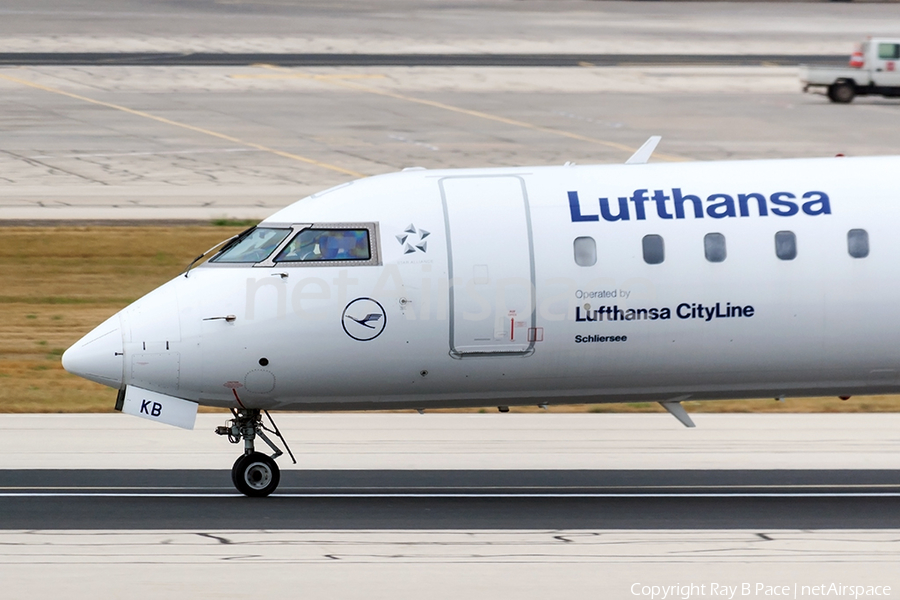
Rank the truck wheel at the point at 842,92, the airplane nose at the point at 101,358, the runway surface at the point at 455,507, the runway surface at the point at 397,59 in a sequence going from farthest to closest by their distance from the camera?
the runway surface at the point at 397,59 → the truck wheel at the point at 842,92 → the airplane nose at the point at 101,358 → the runway surface at the point at 455,507

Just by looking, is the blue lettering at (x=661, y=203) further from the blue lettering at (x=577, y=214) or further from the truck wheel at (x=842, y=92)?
the truck wheel at (x=842, y=92)

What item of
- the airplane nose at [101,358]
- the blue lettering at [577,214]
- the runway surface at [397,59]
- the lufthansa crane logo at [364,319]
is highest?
the runway surface at [397,59]

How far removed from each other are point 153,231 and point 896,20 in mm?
61940

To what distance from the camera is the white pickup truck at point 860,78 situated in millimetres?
53625

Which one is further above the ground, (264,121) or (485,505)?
(264,121)

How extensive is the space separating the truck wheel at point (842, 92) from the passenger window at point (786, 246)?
136 ft

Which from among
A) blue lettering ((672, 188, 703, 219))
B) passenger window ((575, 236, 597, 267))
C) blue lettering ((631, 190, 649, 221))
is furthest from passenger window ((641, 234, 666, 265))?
passenger window ((575, 236, 597, 267))

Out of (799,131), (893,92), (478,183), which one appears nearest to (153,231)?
(478,183)

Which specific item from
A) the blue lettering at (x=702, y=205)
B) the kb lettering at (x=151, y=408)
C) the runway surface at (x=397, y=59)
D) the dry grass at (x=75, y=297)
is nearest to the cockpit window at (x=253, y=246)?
the kb lettering at (x=151, y=408)

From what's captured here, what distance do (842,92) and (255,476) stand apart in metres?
43.7

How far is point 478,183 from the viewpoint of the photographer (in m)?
14.7

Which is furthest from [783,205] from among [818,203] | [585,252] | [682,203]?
[585,252]

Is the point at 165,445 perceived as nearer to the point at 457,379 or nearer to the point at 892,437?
the point at 457,379

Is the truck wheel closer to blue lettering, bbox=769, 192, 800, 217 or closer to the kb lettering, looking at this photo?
blue lettering, bbox=769, 192, 800, 217
